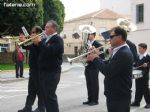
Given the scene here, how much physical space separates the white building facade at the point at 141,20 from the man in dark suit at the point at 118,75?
4413 cm

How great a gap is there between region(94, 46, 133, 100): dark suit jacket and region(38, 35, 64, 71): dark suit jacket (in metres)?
2.33

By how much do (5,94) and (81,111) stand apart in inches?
202

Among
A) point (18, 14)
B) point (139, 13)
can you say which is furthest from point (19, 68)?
point (139, 13)

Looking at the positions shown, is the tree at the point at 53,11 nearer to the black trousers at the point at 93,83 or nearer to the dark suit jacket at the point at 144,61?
the black trousers at the point at 93,83

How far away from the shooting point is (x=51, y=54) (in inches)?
358

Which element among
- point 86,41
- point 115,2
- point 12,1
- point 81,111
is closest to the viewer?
point 81,111

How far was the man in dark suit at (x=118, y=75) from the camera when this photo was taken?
22.3ft

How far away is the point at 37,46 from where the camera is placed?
33.5ft

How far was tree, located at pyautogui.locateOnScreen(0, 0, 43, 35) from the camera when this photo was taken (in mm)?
34656

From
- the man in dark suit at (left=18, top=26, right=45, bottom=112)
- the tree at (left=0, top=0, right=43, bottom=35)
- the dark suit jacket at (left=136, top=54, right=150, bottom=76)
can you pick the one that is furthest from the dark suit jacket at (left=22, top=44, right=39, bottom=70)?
the tree at (left=0, top=0, right=43, bottom=35)

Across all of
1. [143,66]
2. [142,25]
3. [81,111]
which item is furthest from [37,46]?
[142,25]

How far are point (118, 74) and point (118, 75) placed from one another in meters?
0.02

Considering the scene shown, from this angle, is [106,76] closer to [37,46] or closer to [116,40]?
[116,40]

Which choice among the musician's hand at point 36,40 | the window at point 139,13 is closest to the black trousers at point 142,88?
the musician's hand at point 36,40
